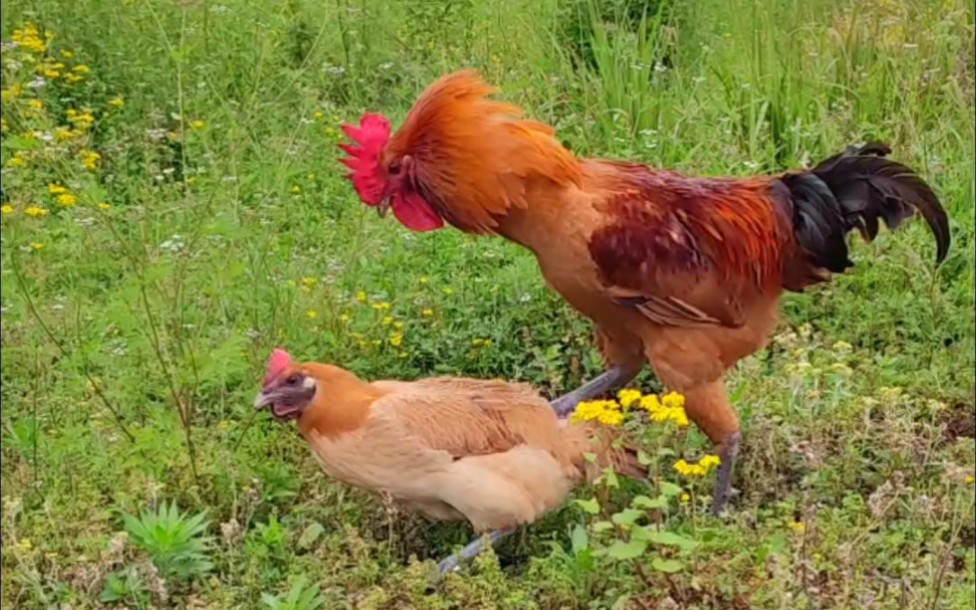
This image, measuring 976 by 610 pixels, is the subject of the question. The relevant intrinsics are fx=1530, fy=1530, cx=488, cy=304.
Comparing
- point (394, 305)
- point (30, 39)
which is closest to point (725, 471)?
point (394, 305)

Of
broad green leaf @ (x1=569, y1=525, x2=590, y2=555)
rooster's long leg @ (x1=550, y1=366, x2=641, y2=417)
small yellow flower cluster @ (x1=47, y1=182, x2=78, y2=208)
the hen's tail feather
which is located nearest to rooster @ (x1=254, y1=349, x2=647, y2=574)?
broad green leaf @ (x1=569, y1=525, x2=590, y2=555)

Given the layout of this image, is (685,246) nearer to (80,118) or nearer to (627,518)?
(627,518)

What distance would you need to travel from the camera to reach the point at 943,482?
4012 mm

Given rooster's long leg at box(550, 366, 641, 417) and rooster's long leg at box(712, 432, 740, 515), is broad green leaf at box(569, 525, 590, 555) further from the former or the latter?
rooster's long leg at box(550, 366, 641, 417)

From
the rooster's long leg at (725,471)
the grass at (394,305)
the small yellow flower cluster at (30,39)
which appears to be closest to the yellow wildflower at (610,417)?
the grass at (394,305)

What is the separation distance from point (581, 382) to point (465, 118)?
48.4 inches

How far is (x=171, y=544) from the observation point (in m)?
3.80

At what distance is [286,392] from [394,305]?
49.7 inches

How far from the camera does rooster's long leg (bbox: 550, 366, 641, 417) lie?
4.47 meters

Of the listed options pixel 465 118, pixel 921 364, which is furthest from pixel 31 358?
pixel 921 364

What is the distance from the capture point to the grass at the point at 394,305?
3.81 meters

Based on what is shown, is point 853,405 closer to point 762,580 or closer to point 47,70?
point 762,580

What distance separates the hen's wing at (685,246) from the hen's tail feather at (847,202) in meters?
0.07

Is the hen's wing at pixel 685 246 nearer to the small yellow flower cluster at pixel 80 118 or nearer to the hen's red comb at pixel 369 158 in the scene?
the hen's red comb at pixel 369 158
